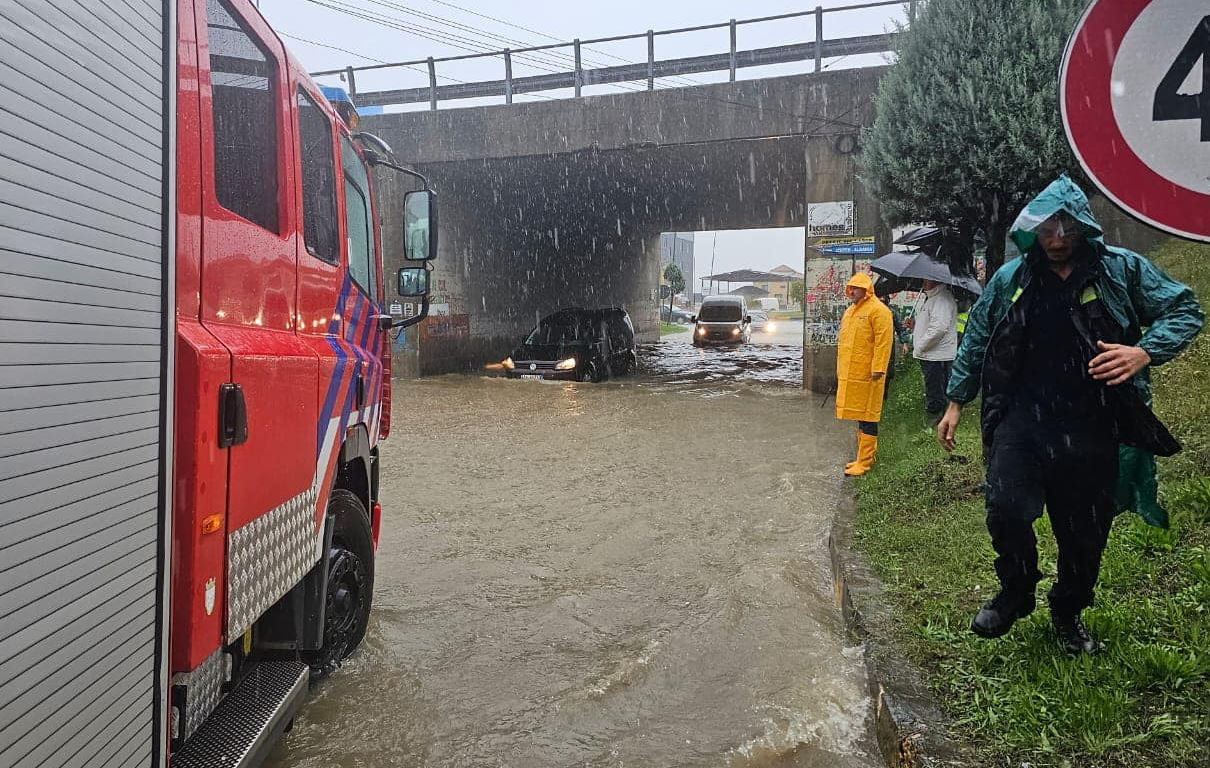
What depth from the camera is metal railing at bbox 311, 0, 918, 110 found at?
1394cm

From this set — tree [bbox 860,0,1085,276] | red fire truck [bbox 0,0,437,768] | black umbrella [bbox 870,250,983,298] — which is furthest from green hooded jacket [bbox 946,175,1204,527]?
black umbrella [bbox 870,250,983,298]

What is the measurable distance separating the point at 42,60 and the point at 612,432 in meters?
9.29

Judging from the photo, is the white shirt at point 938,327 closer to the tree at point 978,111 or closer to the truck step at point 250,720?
the tree at point 978,111

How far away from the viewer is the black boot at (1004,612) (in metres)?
3.27

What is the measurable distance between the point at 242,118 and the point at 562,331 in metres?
14.3

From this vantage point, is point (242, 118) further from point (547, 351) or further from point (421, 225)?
point (547, 351)

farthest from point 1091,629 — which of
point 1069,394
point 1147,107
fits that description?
point 1147,107

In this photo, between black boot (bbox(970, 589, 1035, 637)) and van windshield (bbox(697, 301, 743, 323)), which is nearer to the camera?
black boot (bbox(970, 589, 1035, 637))

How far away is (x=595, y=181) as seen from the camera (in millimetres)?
20469

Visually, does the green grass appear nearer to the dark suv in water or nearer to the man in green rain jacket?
the man in green rain jacket

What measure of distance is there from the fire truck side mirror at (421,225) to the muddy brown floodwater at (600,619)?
1893 mm

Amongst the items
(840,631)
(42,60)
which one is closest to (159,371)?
(42,60)

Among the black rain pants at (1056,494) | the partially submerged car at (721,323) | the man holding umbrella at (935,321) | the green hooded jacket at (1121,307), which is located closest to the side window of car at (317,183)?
Answer: the green hooded jacket at (1121,307)

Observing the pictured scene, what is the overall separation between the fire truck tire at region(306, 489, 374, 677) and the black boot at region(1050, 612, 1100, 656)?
271cm
